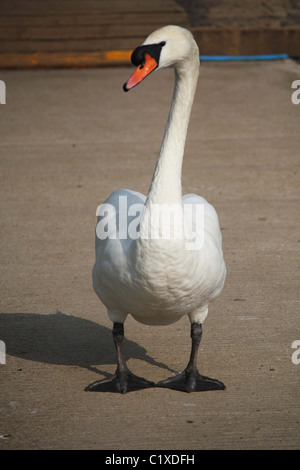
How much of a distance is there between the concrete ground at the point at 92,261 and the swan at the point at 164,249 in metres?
0.30

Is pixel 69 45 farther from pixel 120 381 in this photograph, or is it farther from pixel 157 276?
pixel 157 276

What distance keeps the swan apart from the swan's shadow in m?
0.39

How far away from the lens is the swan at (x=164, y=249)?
3.57m

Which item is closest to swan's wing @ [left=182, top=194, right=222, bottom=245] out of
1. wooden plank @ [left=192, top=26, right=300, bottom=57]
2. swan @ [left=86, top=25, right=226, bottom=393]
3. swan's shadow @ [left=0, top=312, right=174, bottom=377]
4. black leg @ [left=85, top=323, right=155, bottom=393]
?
swan @ [left=86, top=25, right=226, bottom=393]

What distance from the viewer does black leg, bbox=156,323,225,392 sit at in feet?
13.4

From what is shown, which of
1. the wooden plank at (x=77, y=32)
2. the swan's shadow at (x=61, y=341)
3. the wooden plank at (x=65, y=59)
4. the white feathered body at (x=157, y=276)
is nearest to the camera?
the white feathered body at (x=157, y=276)

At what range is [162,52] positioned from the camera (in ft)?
11.8

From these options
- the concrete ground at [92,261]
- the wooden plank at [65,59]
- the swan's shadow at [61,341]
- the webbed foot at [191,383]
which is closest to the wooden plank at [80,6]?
the wooden plank at [65,59]

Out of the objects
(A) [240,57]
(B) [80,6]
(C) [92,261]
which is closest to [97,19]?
(B) [80,6]

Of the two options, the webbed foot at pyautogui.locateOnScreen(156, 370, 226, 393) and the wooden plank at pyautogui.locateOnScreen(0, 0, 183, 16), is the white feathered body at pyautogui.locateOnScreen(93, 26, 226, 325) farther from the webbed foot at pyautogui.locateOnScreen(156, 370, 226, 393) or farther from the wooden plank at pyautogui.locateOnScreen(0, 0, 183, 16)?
the wooden plank at pyautogui.locateOnScreen(0, 0, 183, 16)

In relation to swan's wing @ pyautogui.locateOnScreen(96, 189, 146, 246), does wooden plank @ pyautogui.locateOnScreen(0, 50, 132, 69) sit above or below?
above

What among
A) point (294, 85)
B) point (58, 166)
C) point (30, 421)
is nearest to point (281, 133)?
point (294, 85)

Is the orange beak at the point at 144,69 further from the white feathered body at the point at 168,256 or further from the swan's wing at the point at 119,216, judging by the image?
the swan's wing at the point at 119,216
